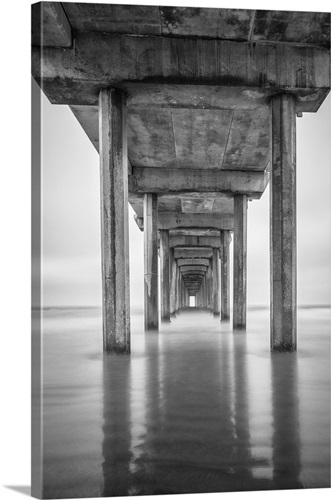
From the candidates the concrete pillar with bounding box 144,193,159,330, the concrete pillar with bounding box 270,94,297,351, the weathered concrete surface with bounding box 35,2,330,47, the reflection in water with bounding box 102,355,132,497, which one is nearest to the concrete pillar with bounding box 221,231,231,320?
→ the concrete pillar with bounding box 144,193,159,330

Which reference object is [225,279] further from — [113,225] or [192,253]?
[113,225]

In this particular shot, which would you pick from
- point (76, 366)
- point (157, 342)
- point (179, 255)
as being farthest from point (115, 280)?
point (179, 255)

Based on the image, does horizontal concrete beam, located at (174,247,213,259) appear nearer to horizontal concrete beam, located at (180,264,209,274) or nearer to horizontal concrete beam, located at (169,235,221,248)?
horizontal concrete beam, located at (169,235,221,248)

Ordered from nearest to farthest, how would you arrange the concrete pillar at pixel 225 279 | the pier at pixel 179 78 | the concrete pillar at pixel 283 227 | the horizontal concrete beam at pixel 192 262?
1. the pier at pixel 179 78
2. the concrete pillar at pixel 283 227
3. the concrete pillar at pixel 225 279
4. the horizontal concrete beam at pixel 192 262

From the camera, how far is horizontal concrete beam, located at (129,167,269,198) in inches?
654

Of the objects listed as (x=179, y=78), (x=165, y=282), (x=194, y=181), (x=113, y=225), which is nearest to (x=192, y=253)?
(x=165, y=282)

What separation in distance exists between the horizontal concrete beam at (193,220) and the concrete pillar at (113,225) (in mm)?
14580

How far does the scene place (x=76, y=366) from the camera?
8539 millimetres

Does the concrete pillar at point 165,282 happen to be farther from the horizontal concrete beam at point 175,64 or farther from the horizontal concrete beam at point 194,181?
the horizontal concrete beam at point 175,64

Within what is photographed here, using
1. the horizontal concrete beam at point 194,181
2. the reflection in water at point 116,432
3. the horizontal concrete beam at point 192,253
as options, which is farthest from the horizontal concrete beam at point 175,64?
the horizontal concrete beam at point 192,253

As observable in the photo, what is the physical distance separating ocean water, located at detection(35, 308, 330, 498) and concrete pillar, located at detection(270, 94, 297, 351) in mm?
1305

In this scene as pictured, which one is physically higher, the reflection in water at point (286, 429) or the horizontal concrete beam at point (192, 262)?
the horizontal concrete beam at point (192, 262)

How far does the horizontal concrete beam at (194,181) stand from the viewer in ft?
54.5

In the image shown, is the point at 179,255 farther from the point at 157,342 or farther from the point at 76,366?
the point at 76,366
